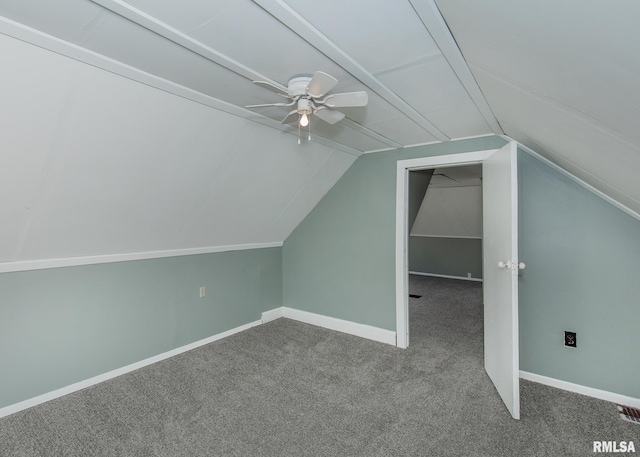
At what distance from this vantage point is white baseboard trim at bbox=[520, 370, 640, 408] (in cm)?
228

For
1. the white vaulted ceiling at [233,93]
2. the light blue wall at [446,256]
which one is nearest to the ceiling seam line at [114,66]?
the white vaulted ceiling at [233,93]

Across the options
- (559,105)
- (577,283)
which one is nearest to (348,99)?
(559,105)

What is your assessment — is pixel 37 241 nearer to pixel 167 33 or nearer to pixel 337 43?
pixel 167 33

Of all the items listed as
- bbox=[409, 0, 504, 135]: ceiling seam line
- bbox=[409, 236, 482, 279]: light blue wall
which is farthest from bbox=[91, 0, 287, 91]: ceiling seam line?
bbox=[409, 236, 482, 279]: light blue wall

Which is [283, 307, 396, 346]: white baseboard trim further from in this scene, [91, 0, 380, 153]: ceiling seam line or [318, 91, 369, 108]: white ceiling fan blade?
[91, 0, 380, 153]: ceiling seam line

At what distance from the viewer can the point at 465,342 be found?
3447 millimetres

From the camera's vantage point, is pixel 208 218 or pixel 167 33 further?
pixel 208 218

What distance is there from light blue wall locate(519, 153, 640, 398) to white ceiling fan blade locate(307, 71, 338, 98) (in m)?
2.01

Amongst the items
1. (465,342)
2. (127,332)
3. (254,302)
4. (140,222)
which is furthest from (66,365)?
(465,342)

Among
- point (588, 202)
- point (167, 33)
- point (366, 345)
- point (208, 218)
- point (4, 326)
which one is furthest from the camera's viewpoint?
point (366, 345)

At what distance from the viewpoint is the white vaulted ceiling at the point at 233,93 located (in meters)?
1.07

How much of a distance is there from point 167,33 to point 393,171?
2.47 meters

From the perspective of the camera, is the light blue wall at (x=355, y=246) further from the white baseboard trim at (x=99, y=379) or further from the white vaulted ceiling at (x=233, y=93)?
the white baseboard trim at (x=99, y=379)

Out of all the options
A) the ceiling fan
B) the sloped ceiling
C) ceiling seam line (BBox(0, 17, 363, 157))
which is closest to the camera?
the sloped ceiling
